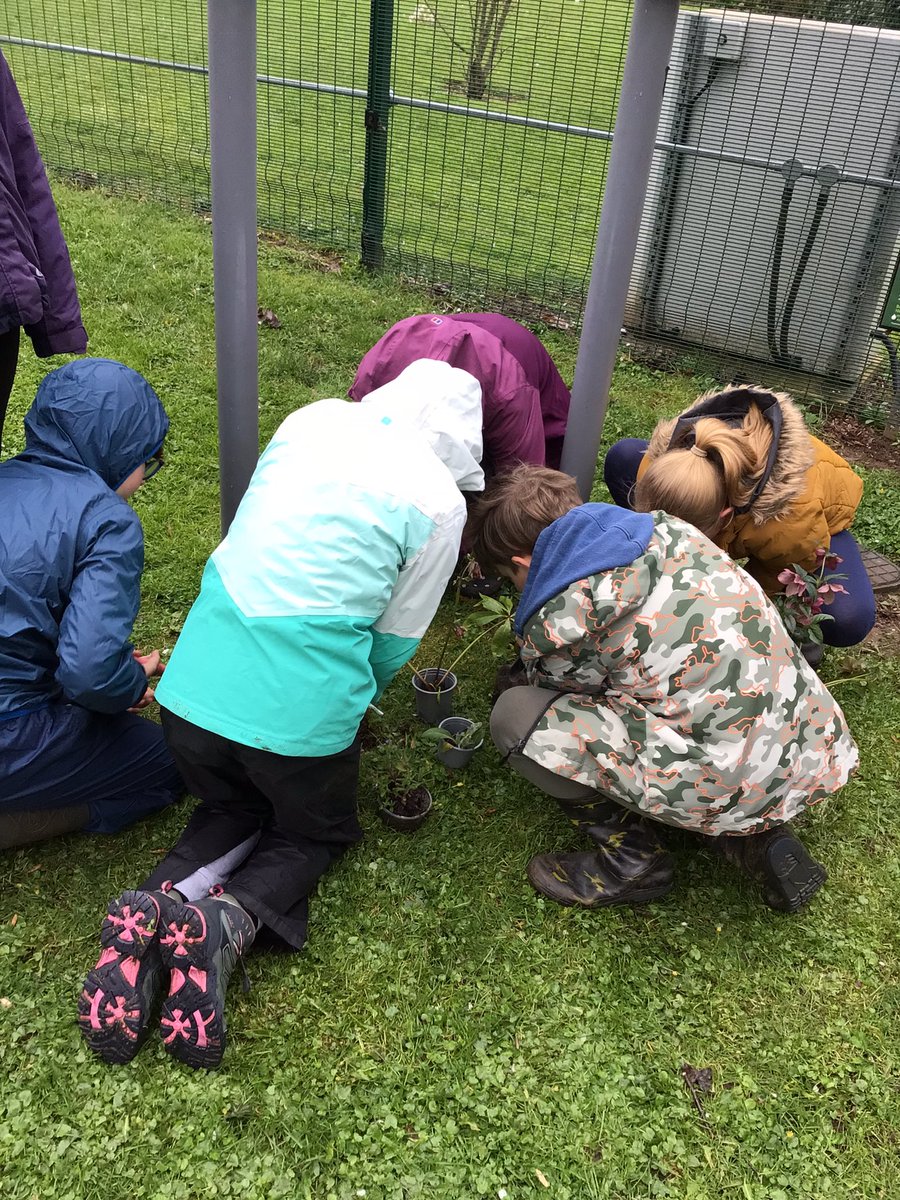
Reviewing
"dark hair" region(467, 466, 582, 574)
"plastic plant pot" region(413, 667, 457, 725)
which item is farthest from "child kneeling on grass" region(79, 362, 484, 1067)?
"plastic plant pot" region(413, 667, 457, 725)

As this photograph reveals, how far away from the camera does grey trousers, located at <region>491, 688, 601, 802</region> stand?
2432 mm

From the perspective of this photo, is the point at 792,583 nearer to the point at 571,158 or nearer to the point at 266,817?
the point at 266,817

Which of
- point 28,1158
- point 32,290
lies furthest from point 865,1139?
point 32,290

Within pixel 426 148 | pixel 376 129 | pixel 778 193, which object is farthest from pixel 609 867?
pixel 426 148

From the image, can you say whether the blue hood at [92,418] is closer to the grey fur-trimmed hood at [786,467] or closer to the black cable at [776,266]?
the grey fur-trimmed hood at [786,467]

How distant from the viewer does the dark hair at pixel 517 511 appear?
250cm

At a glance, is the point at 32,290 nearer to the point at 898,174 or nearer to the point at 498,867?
the point at 498,867

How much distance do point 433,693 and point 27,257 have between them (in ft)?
5.22

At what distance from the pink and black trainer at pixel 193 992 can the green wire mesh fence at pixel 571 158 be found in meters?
4.35

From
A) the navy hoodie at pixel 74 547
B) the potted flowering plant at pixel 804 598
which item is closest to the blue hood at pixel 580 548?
the potted flowering plant at pixel 804 598

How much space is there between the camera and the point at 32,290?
2.33 m

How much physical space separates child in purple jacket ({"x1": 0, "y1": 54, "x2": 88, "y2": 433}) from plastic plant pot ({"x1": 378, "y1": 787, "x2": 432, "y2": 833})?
151 cm

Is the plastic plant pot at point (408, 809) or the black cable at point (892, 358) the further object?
the black cable at point (892, 358)

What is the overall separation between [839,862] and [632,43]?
220 centimetres
